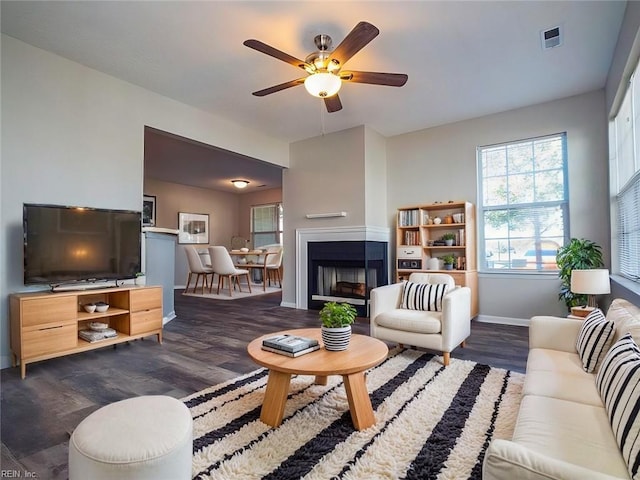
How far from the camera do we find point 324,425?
1830 millimetres

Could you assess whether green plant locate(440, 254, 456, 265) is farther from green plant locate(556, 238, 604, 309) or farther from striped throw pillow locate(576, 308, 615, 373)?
striped throw pillow locate(576, 308, 615, 373)

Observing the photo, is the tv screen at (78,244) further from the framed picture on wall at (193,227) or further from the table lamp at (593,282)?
the framed picture on wall at (193,227)

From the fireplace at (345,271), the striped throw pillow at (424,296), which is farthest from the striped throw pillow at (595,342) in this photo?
the fireplace at (345,271)

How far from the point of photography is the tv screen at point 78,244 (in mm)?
2779

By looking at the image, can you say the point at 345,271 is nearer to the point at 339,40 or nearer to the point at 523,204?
the point at 523,204

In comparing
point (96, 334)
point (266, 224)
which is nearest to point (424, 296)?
point (96, 334)

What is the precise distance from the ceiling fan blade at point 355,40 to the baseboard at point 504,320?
3.82 metres

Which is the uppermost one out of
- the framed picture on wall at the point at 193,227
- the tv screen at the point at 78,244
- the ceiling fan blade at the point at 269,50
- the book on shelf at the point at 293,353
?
the ceiling fan blade at the point at 269,50

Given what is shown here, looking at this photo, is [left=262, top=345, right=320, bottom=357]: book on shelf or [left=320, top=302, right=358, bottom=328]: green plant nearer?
[left=262, top=345, right=320, bottom=357]: book on shelf

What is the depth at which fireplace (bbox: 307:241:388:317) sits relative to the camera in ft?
16.0

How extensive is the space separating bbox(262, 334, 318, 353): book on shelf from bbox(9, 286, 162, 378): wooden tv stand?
6.31ft

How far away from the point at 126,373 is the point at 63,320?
729mm

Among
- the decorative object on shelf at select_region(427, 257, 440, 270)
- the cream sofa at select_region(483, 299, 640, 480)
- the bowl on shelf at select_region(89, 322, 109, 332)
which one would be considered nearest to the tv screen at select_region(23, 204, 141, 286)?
the bowl on shelf at select_region(89, 322, 109, 332)

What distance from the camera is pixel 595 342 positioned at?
5.90ft
